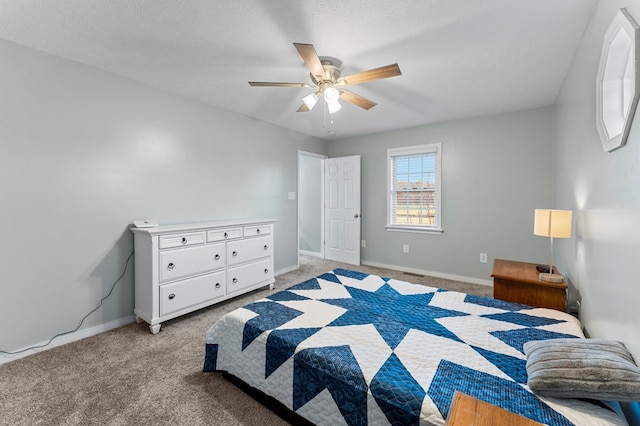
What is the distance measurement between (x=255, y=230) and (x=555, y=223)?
3.01m

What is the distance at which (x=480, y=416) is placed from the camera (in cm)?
83

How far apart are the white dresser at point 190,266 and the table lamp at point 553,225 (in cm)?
290

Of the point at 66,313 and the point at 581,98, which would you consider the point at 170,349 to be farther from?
the point at 581,98

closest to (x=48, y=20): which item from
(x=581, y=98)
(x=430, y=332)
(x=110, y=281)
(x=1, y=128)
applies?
(x=1, y=128)

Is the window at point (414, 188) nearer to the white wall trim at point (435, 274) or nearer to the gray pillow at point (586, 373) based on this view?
the white wall trim at point (435, 274)

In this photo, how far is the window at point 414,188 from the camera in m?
4.34

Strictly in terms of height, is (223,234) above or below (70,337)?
above

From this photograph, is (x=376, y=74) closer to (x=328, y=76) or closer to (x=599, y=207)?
(x=328, y=76)

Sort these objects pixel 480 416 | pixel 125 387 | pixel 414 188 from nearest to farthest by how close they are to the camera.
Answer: pixel 480 416 < pixel 125 387 < pixel 414 188

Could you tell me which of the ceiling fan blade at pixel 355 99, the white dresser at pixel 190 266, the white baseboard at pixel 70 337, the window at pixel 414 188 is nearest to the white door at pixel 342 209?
the window at pixel 414 188

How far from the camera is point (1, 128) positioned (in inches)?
81.6

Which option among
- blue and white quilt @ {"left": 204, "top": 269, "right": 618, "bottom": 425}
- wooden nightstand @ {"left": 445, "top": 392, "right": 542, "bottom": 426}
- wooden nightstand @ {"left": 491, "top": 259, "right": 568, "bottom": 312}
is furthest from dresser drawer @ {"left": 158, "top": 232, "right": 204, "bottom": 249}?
wooden nightstand @ {"left": 491, "top": 259, "right": 568, "bottom": 312}

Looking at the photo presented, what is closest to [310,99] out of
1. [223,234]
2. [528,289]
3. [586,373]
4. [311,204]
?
[223,234]

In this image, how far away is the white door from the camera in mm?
5053
